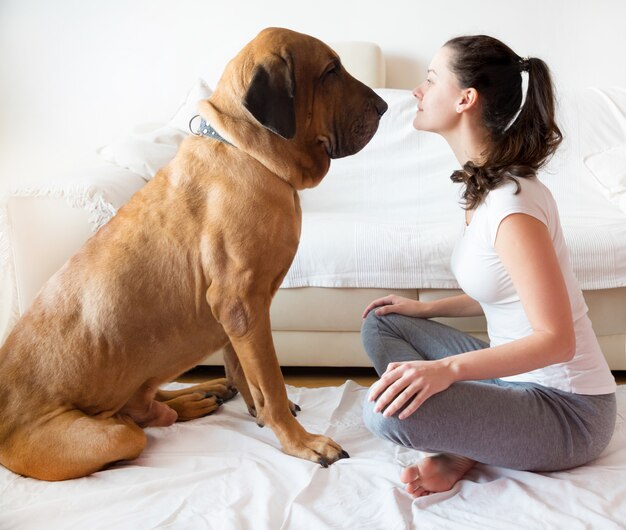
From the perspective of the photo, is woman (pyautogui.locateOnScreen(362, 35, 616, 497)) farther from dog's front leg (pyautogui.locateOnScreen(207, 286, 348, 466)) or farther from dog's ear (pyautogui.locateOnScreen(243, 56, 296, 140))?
dog's ear (pyautogui.locateOnScreen(243, 56, 296, 140))

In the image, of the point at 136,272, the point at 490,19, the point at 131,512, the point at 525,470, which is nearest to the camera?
the point at 131,512

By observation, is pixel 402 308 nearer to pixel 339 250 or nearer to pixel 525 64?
pixel 339 250

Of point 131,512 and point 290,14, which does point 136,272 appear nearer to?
point 131,512

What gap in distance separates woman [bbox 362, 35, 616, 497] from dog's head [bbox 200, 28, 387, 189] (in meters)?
0.21

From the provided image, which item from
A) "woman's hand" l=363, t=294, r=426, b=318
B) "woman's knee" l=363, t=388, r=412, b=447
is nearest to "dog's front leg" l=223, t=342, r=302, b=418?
"woman's hand" l=363, t=294, r=426, b=318

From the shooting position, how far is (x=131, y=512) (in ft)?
4.58

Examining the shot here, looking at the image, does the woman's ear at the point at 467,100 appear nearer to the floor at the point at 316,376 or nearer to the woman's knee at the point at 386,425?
the woman's knee at the point at 386,425

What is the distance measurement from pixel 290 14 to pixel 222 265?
240 cm

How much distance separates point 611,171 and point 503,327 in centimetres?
155

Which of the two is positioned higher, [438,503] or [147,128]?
[147,128]

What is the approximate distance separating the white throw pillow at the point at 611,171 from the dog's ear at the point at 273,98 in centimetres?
168

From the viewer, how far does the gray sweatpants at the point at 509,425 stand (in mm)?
1400

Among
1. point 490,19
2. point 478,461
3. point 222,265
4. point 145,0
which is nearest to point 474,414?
point 478,461

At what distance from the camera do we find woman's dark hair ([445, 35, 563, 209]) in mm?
1553
